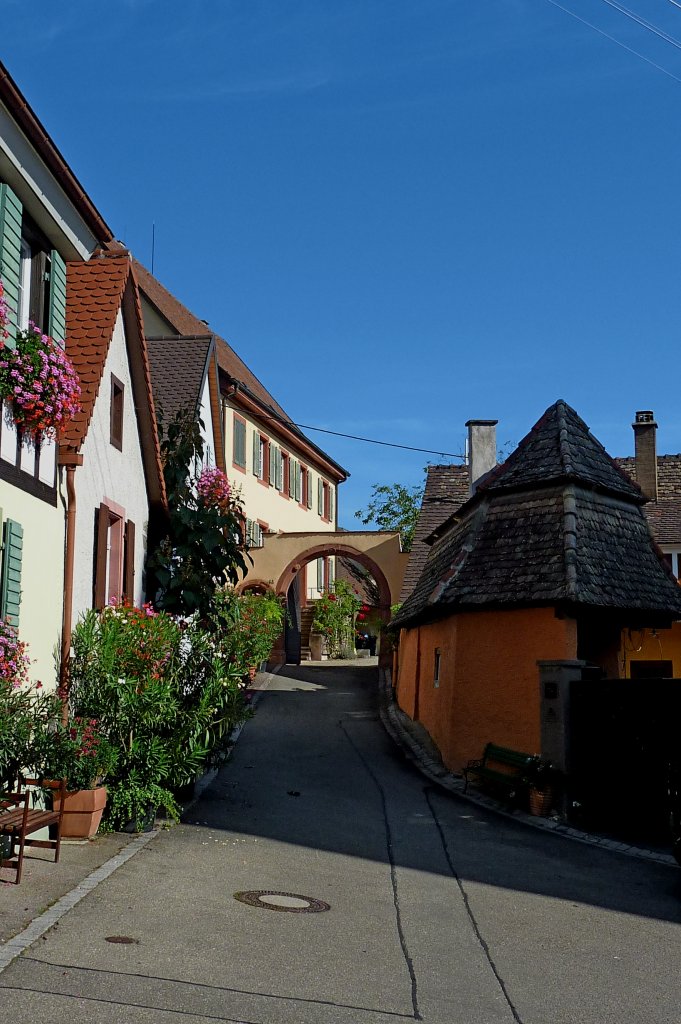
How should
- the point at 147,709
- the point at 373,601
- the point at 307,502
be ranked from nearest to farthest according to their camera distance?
the point at 147,709 → the point at 373,601 → the point at 307,502

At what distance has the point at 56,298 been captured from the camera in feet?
41.6

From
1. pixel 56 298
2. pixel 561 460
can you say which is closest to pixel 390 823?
pixel 561 460

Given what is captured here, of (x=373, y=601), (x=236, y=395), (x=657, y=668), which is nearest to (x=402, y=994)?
(x=657, y=668)

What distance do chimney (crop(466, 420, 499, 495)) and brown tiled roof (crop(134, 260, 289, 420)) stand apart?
1026cm

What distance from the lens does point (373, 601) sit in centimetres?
3884

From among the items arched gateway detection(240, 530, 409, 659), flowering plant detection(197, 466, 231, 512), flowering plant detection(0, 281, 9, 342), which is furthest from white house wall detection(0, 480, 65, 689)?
arched gateway detection(240, 530, 409, 659)

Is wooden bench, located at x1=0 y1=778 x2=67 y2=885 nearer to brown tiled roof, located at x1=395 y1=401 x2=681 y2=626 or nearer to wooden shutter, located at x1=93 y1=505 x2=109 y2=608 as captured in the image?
wooden shutter, located at x1=93 y1=505 x2=109 y2=608

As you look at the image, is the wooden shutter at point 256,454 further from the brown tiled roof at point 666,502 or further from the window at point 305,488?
the brown tiled roof at point 666,502

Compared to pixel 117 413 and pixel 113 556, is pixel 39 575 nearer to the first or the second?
pixel 113 556

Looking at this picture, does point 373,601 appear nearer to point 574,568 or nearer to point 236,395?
point 236,395

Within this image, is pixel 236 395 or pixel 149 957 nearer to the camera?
pixel 149 957

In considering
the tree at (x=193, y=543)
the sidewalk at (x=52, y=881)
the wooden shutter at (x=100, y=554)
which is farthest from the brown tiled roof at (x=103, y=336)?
the sidewalk at (x=52, y=881)

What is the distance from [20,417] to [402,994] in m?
6.48

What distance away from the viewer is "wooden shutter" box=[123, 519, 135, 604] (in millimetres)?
15758
